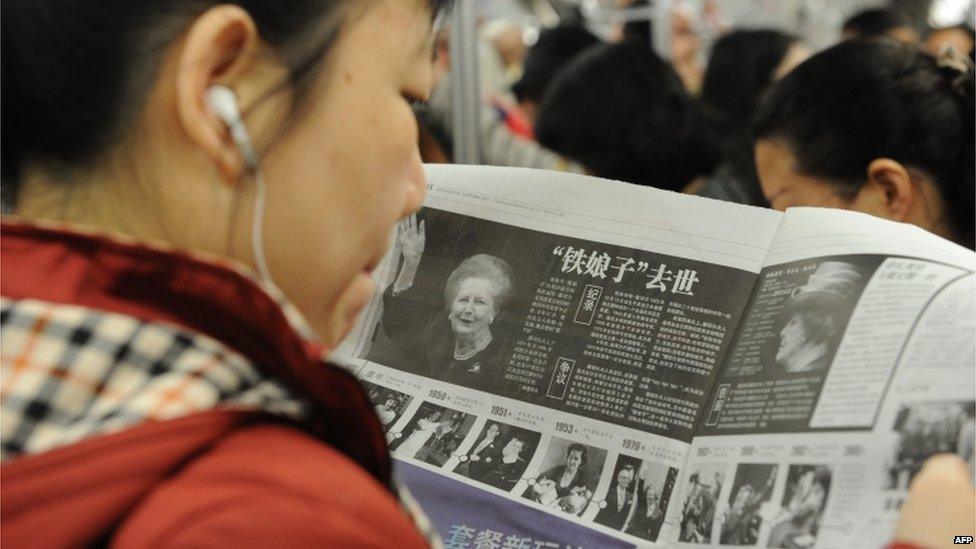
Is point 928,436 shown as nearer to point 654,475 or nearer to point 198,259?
point 654,475

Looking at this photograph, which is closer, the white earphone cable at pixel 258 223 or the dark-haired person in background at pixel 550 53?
the white earphone cable at pixel 258 223

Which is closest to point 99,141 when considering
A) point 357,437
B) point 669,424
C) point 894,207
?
point 357,437

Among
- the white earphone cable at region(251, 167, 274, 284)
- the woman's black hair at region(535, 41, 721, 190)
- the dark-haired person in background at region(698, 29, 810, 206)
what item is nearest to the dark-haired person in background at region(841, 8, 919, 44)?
the dark-haired person in background at region(698, 29, 810, 206)

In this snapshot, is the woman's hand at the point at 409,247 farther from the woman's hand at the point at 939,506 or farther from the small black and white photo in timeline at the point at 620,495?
the woman's hand at the point at 939,506

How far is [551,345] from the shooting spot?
30.6 inches

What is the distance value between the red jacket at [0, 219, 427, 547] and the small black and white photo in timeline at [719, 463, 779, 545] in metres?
0.24

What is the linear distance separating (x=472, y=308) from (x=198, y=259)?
39 centimetres

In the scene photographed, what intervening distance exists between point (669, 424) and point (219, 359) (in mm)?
358

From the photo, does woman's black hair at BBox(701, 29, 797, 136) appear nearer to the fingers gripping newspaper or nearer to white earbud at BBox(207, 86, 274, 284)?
the fingers gripping newspaper

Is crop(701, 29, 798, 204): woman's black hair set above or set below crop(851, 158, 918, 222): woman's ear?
above

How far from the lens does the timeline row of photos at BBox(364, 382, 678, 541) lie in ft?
2.29

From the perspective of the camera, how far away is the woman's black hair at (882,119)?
1036 millimetres

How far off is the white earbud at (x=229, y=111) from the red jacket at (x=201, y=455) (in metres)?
0.07

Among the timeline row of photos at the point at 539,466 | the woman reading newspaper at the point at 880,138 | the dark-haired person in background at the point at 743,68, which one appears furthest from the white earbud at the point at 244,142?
the dark-haired person in background at the point at 743,68
